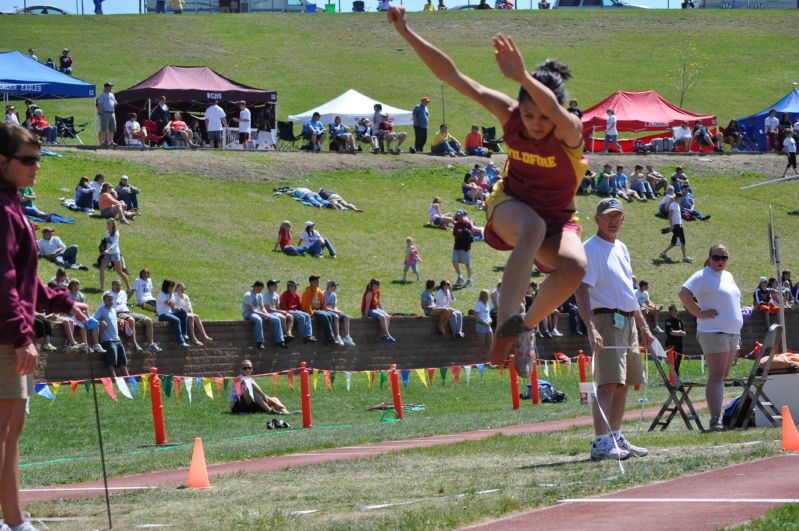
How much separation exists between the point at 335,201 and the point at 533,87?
3039cm

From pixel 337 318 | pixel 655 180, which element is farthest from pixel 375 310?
pixel 655 180

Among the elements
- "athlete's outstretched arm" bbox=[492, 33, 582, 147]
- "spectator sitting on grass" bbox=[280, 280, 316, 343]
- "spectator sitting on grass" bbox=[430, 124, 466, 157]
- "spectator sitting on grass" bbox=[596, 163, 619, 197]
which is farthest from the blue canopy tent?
"athlete's outstretched arm" bbox=[492, 33, 582, 147]

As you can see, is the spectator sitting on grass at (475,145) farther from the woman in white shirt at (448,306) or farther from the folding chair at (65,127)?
the woman in white shirt at (448,306)

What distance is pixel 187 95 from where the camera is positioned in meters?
40.5

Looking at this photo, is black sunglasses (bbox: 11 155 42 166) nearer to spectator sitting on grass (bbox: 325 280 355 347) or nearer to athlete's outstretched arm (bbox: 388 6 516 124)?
athlete's outstretched arm (bbox: 388 6 516 124)

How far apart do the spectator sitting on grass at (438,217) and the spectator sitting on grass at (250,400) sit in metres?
16.7

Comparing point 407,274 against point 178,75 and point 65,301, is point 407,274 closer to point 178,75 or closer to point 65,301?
point 178,75

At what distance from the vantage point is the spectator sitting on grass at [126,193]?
31609mm

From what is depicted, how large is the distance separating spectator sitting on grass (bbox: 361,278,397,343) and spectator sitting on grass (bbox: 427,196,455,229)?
9.49 m

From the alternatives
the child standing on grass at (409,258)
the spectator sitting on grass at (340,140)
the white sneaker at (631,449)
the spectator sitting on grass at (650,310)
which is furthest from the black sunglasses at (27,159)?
the spectator sitting on grass at (340,140)

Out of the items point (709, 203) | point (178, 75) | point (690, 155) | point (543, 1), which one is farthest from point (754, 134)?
→ point (543, 1)

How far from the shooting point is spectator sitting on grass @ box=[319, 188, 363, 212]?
3731 cm

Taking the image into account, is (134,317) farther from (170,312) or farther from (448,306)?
(448,306)

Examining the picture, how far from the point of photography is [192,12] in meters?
79.2
